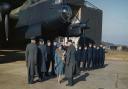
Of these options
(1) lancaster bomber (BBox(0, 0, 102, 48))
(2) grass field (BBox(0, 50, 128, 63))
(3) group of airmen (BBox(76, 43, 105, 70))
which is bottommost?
(2) grass field (BBox(0, 50, 128, 63))

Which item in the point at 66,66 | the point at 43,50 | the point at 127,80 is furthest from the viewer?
the point at 127,80

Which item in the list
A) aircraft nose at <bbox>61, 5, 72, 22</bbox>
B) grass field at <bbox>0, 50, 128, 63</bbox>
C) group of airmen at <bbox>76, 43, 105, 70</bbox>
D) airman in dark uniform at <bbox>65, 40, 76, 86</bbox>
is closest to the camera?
airman in dark uniform at <bbox>65, 40, 76, 86</bbox>

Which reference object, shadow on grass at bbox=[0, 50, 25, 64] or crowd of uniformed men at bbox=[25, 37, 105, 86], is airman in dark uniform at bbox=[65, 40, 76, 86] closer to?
crowd of uniformed men at bbox=[25, 37, 105, 86]

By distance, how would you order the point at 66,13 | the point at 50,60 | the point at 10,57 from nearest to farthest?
the point at 50,60
the point at 66,13
the point at 10,57

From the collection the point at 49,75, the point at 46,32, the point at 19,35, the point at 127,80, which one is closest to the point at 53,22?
the point at 46,32

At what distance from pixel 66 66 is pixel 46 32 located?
6701 mm

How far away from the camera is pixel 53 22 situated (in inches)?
704

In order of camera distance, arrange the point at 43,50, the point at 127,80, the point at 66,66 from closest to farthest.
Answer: the point at 66,66
the point at 43,50
the point at 127,80

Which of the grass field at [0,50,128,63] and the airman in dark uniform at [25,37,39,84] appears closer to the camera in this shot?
the airman in dark uniform at [25,37,39,84]

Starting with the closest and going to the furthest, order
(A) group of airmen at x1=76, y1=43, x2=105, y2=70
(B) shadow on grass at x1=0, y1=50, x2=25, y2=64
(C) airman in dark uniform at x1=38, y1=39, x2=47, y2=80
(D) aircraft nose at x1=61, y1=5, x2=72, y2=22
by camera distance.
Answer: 1. (C) airman in dark uniform at x1=38, y1=39, x2=47, y2=80
2. (A) group of airmen at x1=76, y1=43, x2=105, y2=70
3. (D) aircraft nose at x1=61, y1=5, x2=72, y2=22
4. (B) shadow on grass at x1=0, y1=50, x2=25, y2=64

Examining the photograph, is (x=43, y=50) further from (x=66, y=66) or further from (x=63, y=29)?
(x=63, y=29)

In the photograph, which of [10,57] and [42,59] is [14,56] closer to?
[10,57]

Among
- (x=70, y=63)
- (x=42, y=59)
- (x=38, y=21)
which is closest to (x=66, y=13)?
(x=38, y=21)

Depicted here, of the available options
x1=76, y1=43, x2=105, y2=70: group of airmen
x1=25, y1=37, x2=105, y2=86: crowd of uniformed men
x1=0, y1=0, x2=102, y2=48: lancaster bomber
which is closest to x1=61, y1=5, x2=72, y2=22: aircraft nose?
x1=0, y1=0, x2=102, y2=48: lancaster bomber
